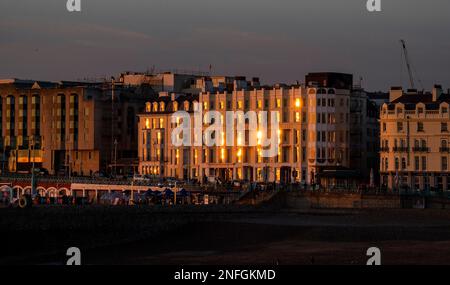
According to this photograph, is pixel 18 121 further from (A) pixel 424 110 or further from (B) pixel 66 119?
(A) pixel 424 110

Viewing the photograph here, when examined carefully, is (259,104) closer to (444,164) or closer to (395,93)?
(395,93)

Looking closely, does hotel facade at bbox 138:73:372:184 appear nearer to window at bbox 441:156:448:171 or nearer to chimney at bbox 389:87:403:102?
chimney at bbox 389:87:403:102

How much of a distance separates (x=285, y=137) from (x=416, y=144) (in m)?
15.9

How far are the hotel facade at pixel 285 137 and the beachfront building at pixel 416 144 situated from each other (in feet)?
22.3

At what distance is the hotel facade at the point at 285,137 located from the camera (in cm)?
12925

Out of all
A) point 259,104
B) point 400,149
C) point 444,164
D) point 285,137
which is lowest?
point 444,164

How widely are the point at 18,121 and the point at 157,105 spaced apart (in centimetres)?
2342

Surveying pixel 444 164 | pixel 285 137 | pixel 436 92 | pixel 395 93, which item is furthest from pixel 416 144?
pixel 285 137

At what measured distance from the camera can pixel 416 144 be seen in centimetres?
11875

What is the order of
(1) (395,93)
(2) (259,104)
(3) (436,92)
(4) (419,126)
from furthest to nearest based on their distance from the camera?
1. (2) (259,104)
2. (1) (395,93)
3. (3) (436,92)
4. (4) (419,126)

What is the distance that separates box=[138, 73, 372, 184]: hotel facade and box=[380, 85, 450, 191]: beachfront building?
6.79m

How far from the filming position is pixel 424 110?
389 ft
